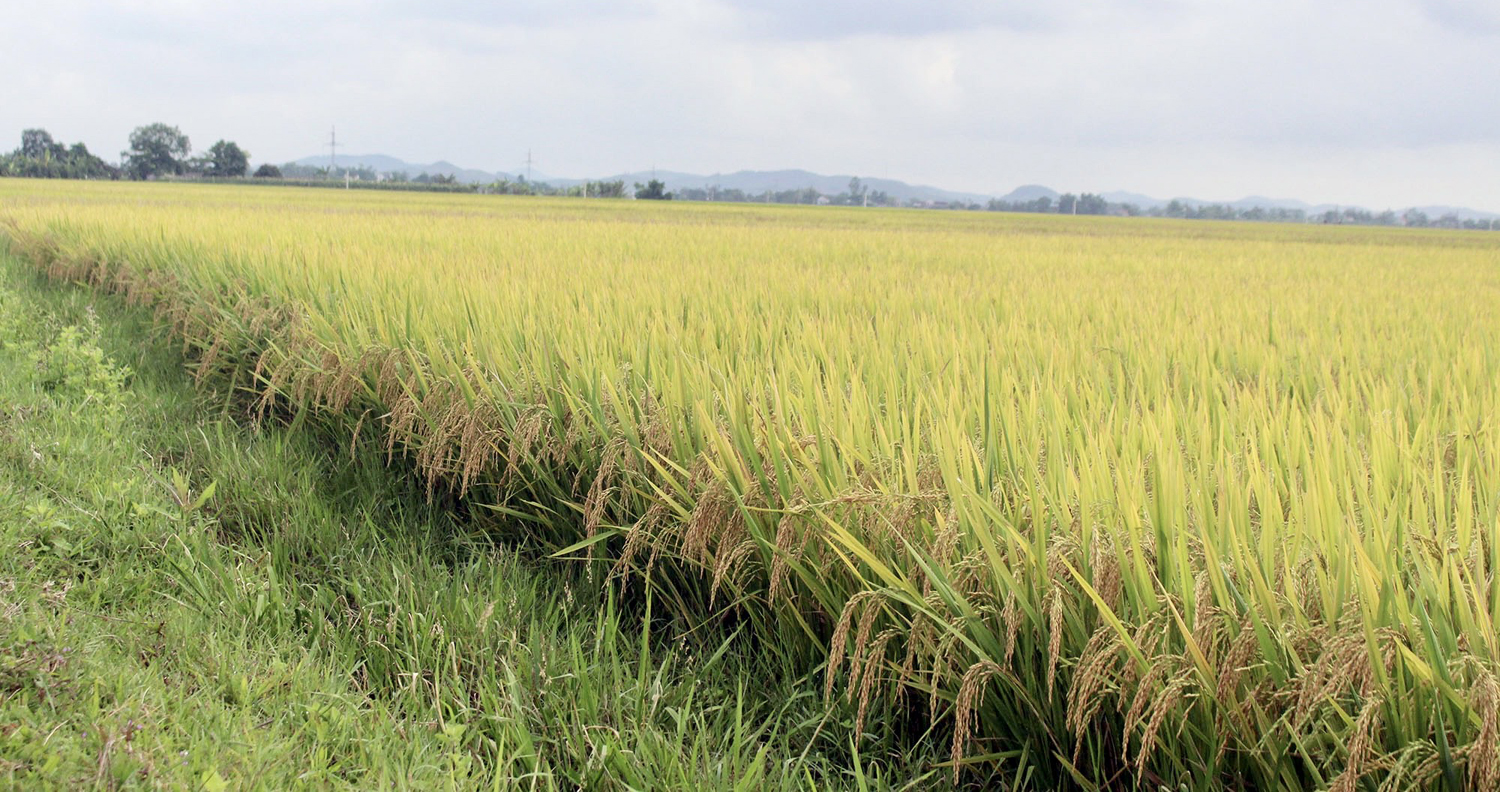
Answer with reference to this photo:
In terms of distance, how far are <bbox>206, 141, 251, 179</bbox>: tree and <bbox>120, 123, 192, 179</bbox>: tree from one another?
6146mm

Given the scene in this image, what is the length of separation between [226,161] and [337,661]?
91715mm

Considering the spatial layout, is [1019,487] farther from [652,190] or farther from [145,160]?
[145,160]

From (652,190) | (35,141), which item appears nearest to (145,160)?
(35,141)

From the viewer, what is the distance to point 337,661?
1954 millimetres

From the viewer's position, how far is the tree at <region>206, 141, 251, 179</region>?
257 feet

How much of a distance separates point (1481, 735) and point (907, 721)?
882 millimetres

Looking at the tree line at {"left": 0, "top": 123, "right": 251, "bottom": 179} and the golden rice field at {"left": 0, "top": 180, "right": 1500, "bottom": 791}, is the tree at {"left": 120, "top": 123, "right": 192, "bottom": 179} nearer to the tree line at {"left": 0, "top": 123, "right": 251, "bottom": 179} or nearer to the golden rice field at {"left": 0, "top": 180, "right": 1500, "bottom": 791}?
the tree line at {"left": 0, "top": 123, "right": 251, "bottom": 179}

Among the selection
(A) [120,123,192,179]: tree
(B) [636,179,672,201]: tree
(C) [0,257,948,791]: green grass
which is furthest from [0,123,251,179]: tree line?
(C) [0,257,948,791]: green grass

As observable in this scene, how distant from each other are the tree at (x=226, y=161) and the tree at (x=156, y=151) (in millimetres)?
6146

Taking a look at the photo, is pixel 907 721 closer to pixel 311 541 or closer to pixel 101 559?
pixel 311 541

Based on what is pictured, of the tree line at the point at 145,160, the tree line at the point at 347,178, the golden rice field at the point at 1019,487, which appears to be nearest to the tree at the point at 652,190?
the tree line at the point at 347,178

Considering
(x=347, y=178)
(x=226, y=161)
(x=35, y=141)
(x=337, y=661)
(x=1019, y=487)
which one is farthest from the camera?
(x=35, y=141)

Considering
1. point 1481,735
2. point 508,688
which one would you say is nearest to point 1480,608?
point 1481,735

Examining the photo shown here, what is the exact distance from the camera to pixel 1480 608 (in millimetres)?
992
